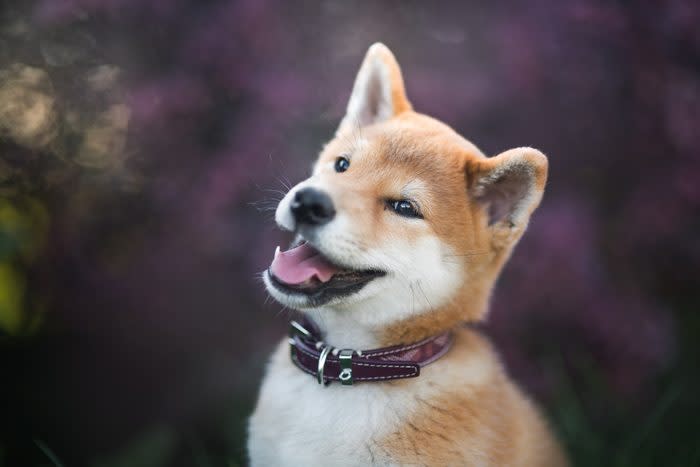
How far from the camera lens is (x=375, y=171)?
6.97 ft

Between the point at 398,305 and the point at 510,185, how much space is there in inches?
22.1

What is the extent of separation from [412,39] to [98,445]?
2690 mm

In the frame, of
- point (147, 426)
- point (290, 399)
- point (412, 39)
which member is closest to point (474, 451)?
point (290, 399)

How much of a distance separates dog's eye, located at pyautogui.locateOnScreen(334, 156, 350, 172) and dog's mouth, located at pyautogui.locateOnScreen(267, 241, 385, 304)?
398 mm

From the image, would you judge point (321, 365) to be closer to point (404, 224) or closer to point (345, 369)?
point (345, 369)

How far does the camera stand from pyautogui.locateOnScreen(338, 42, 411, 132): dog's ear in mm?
2369

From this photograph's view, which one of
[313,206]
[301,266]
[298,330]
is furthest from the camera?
[298,330]

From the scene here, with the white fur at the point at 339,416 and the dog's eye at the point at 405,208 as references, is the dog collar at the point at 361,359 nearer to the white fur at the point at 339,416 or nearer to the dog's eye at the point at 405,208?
the white fur at the point at 339,416

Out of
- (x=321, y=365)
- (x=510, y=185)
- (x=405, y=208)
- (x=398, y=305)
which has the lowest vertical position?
(x=321, y=365)

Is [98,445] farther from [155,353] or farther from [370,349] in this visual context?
[370,349]

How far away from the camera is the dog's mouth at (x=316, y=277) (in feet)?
6.29

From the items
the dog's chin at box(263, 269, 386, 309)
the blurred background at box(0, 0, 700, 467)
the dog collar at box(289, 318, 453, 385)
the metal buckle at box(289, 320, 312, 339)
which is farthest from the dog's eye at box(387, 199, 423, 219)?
the blurred background at box(0, 0, 700, 467)

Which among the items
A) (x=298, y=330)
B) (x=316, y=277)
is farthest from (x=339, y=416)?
(x=316, y=277)

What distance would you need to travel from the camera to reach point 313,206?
6.03ft
